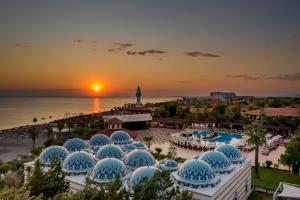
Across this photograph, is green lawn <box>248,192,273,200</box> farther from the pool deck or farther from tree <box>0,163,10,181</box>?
tree <box>0,163,10,181</box>

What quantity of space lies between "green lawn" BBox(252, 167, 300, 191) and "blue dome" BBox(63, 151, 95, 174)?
46.5 feet

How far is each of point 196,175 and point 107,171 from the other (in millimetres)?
5178

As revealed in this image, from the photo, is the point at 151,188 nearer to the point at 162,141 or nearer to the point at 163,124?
the point at 162,141

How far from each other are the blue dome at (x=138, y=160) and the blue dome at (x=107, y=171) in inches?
68.3

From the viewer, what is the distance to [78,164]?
18.2 m

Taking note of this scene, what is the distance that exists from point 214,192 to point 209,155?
413 cm

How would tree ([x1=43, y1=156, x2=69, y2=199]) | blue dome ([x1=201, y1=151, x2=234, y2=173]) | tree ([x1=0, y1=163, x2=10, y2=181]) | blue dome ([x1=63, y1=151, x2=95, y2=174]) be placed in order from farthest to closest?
tree ([x1=0, y1=163, x2=10, y2=181])
blue dome ([x1=201, y1=151, x2=234, y2=173])
blue dome ([x1=63, y1=151, x2=95, y2=174])
tree ([x1=43, y1=156, x2=69, y2=199])

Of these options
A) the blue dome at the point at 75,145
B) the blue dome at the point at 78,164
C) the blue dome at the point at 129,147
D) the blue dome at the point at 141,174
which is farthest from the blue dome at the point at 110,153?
the blue dome at the point at 141,174

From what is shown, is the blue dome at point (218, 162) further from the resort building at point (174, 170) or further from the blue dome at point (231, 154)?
the blue dome at point (231, 154)

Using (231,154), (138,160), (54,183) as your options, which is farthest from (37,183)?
(231,154)

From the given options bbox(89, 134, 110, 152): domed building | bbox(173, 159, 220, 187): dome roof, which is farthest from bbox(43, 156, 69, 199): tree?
bbox(89, 134, 110, 152): domed building

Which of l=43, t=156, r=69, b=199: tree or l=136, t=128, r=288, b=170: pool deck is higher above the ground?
l=43, t=156, r=69, b=199: tree

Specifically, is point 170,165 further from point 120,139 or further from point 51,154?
point 120,139

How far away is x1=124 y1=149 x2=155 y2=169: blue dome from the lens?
61.6 ft
